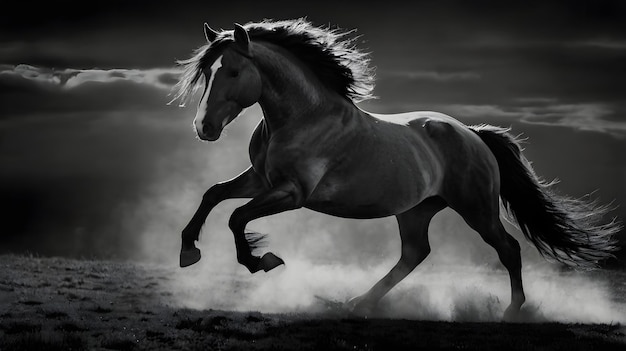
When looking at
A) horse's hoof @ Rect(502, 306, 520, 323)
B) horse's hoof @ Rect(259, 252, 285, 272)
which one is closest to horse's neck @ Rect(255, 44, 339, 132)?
horse's hoof @ Rect(259, 252, 285, 272)

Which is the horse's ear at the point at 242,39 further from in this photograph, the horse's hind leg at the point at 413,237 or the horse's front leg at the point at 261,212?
the horse's hind leg at the point at 413,237

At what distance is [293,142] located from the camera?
815 cm

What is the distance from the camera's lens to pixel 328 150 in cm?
832

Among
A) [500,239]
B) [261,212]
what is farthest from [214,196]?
[500,239]

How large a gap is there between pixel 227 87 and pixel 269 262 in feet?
5.69

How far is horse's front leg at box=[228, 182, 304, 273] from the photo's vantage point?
7766 millimetres

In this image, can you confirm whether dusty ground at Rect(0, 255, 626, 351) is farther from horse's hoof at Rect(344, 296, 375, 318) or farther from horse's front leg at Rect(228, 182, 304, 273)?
horse's front leg at Rect(228, 182, 304, 273)

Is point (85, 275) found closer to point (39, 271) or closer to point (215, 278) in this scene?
point (39, 271)

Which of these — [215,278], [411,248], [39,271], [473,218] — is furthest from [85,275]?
[473,218]

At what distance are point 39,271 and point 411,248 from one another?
587 centimetres

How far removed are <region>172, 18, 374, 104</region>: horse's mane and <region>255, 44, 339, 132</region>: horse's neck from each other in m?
0.21

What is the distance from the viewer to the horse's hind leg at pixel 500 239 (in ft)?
31.6

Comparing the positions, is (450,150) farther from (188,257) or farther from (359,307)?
(188,257)

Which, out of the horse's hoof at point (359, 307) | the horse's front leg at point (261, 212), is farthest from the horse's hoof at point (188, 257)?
the horse's hoof at point (359, 307)
